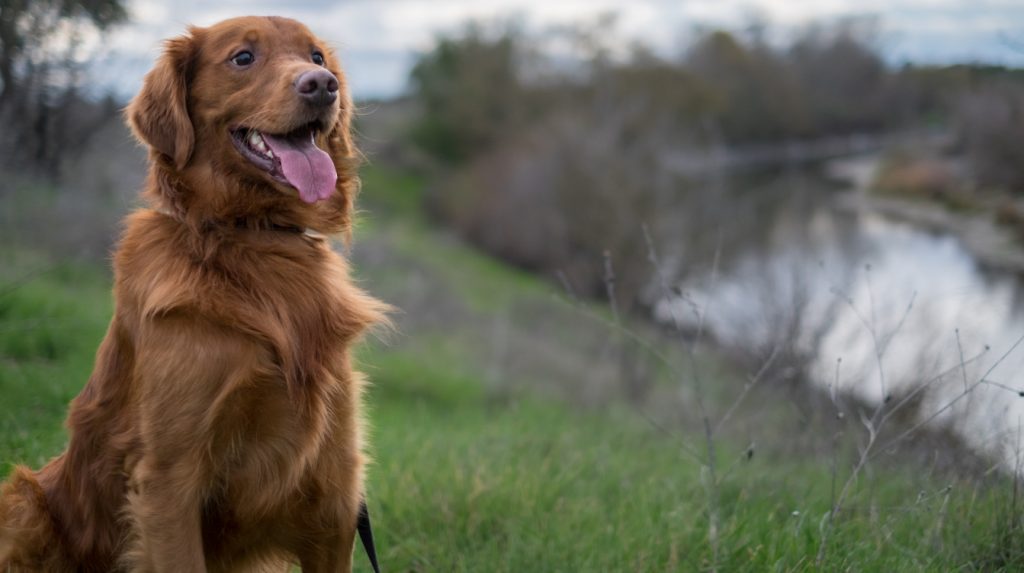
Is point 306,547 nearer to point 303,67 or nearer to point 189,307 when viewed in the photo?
point 189,307

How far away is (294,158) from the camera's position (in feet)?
10.9

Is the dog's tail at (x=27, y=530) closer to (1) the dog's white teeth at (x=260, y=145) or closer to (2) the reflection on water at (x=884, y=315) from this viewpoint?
(1) the dog's white teeth at (x=260, y=145)

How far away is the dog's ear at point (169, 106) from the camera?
337 cm

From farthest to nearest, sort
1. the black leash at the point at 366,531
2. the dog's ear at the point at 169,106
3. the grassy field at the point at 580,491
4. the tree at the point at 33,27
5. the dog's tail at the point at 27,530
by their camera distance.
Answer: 1. the tree at the point at 33,27
2. the grassy field at the point at 580,491
3. the black leash at the point at 366,531
4. the dog's ear at the point at 169,106
5. the dog's tail at the point at 27,530

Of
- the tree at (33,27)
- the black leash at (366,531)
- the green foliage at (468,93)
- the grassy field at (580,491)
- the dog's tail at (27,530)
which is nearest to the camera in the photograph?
the dog's tail at (27,530)

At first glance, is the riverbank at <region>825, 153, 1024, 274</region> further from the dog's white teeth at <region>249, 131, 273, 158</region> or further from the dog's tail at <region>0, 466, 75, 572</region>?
the dog's tail at <region>0, 466, 75, 572</region>

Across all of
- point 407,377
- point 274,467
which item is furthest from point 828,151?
point 274,467

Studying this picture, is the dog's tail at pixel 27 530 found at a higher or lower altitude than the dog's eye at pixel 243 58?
lower

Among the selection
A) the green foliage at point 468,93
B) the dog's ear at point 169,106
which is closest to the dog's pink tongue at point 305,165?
the dog's ear at point 169,106

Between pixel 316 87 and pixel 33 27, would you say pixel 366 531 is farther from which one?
pixel 33 27

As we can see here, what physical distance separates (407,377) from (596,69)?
25.4 m

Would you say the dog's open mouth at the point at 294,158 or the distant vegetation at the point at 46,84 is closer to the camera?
the dog's open mouth at the point at 294,158

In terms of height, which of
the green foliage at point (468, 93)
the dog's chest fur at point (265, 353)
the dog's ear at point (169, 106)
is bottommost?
the green foliage at point (468, 93)

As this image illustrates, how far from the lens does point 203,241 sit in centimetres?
321
